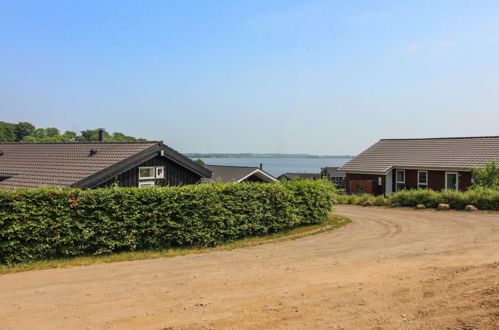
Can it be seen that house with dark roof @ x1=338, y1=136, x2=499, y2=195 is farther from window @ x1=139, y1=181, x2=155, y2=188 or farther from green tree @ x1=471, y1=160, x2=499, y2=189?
window @ x1=139, y1=181, x2=155, y2=188

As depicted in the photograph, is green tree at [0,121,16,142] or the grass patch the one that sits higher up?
green tree at [0,121,16,142]

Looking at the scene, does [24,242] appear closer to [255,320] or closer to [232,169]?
[255,320]

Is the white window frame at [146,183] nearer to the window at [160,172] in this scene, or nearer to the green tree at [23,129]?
the window at [160,172]

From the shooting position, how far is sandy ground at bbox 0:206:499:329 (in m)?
6.88

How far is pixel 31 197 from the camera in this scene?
12.0m

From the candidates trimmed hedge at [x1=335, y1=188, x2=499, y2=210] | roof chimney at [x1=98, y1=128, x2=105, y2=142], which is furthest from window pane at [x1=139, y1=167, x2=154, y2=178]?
trimmed hedge at [x1=335, y1=188, x2=499, y2=210]

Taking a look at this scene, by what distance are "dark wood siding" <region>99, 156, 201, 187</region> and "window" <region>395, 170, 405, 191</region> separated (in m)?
20.4

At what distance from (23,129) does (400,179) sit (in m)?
99.8

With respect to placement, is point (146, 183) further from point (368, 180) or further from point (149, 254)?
point (368, 180)

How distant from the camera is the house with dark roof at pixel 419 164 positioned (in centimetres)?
3312

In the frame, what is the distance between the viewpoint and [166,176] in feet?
73.7

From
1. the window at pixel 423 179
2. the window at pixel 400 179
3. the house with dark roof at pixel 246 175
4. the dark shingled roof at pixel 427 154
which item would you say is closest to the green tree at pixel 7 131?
the house with dark roof at pixel 246 175

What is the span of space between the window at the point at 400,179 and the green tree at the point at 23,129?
96.4m

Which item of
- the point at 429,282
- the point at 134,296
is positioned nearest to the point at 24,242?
the point at 134,296
